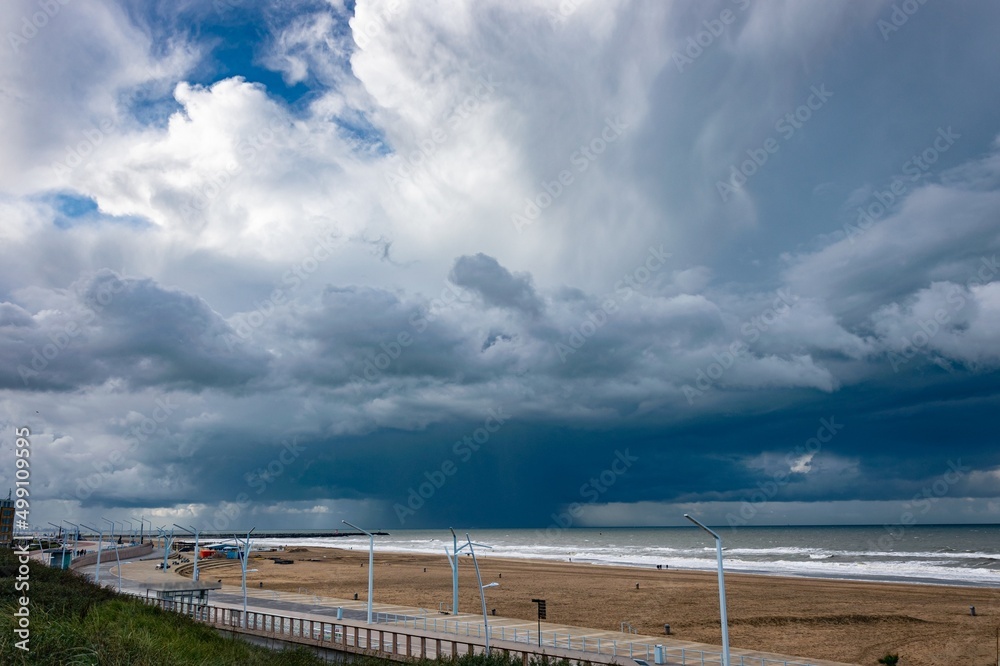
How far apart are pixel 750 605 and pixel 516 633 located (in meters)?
31.0

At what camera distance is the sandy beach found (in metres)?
44.1

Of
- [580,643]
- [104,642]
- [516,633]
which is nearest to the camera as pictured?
[104,642]

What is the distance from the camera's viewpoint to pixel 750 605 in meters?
61.8

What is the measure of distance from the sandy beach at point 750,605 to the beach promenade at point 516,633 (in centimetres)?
475

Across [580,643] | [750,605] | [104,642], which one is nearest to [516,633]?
[580,643]

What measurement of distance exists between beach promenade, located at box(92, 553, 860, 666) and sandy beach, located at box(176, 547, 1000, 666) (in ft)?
15.6

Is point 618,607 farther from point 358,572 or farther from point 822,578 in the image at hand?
point 358,572

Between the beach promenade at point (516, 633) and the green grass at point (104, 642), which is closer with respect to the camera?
the green grass at point (104, 642)

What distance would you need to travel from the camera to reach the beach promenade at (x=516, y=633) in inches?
1367

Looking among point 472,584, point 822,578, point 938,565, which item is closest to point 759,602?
point 822,578

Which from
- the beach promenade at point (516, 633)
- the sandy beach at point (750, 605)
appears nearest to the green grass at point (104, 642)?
the beach promenade at point (516, 633)

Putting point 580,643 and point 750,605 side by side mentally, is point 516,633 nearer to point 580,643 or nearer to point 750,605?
point 580,643

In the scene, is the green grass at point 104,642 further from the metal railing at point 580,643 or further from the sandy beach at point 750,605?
the sandy beach at point 750,605

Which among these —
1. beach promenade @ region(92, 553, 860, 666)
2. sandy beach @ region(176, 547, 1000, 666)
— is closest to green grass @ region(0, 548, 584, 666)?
beach promenade @ region(92, 553, 860, 666)
